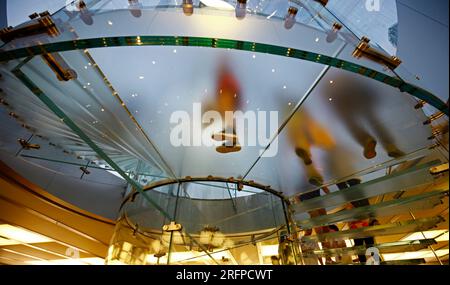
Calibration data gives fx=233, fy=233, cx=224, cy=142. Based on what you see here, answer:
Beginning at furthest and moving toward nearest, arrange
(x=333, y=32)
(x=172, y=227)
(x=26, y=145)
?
(x=26, y=145), (x=172, y=227), (x=333, y=32)

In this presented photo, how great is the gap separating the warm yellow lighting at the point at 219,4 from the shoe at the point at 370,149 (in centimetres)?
138

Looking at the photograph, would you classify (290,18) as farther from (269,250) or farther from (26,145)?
(26,145)

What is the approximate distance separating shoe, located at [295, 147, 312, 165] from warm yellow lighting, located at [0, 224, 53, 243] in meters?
4.28

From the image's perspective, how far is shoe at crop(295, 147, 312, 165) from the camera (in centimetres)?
195

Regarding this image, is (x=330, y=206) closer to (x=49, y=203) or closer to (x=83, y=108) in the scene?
(x=83, y=108)

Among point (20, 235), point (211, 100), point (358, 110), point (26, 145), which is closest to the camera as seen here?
point (358, 110)

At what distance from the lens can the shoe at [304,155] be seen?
195 cm

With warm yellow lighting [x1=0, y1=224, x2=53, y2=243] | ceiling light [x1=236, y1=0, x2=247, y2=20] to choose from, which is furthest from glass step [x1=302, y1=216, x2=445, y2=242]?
warm yellow lighting [x1=0, y1=224, x2=53, y2=243]

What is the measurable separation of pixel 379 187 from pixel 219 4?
171 centimetres

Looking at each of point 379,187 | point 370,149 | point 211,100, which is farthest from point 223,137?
point 379,187

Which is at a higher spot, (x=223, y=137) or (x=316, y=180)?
(x=223, y=137)

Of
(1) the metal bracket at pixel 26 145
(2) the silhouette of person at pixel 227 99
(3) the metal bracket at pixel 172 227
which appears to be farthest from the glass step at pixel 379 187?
(1) the metal bracket at pixel 26 145

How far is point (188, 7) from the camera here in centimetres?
111
